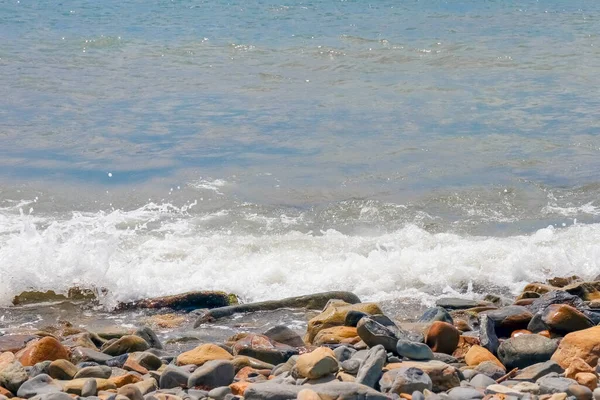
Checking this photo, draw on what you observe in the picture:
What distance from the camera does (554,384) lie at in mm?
5105

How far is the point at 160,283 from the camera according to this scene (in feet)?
29.1

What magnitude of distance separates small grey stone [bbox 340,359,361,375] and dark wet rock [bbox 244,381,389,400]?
52 cm

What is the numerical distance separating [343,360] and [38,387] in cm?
185

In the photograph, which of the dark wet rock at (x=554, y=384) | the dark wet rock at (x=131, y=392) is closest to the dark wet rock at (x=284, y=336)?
the dark wet rock at (x=131, y=392)

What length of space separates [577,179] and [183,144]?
5.64 meters

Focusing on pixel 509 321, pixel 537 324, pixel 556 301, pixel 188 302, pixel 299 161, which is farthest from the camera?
pixel 299 161

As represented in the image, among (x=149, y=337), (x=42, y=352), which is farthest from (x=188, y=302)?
(x=42, y=352)

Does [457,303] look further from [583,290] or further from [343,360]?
[343,360]

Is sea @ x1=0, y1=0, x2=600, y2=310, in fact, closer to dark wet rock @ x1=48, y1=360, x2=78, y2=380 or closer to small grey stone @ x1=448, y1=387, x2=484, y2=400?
dark wet rock @ x1=48, y1=360, x2=78, y2=380

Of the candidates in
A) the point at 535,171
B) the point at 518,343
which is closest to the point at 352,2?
the point at 535,171

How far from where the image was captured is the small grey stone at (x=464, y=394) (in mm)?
5027

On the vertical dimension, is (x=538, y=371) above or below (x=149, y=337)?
above

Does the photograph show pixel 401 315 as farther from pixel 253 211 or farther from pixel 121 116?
pixel 121 116

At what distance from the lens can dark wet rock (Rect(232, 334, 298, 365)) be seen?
6230 mm
